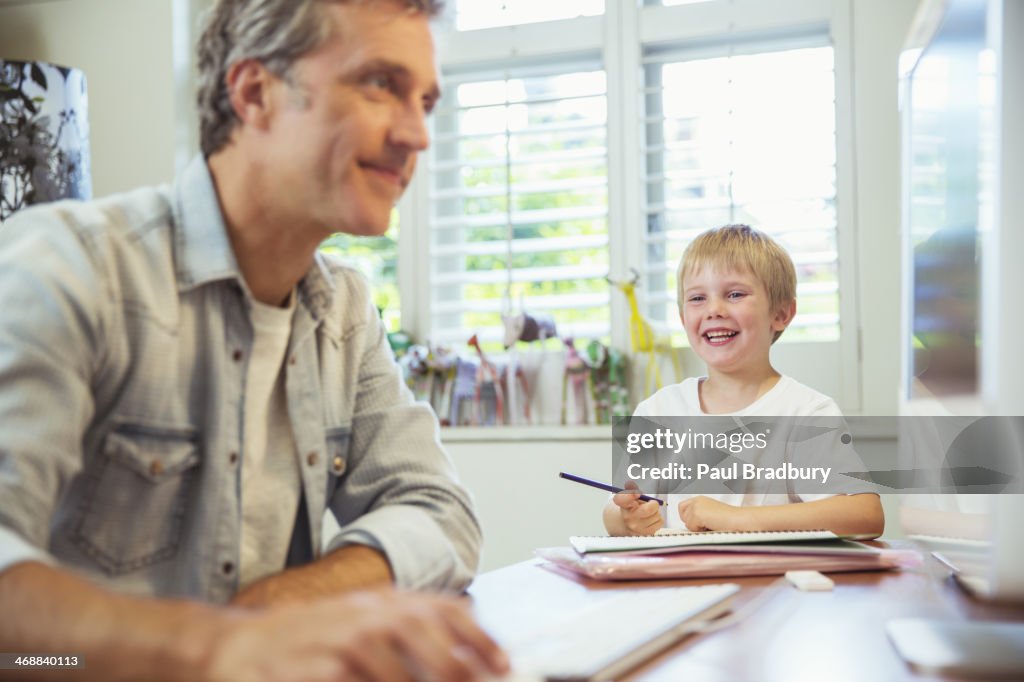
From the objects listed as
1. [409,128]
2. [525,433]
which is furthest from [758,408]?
[525,433]

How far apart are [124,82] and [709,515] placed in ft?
6.95

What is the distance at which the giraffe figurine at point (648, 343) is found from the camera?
2502 mm

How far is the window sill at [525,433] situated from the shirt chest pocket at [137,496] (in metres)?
1.74

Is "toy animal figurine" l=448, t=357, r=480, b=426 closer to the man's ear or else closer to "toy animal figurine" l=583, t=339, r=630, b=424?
"toy animal figurine" l=583, t=339, r=630, b=424

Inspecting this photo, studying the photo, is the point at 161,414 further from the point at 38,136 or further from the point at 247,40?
the point at 38,136

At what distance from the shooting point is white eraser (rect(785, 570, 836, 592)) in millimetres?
958

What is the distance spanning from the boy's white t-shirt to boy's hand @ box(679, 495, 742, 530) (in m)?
0.19

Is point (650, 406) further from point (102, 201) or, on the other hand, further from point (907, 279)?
point (102, 201)

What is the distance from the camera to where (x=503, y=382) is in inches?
104

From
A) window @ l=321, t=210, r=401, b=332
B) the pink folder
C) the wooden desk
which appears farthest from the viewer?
window @ l=321, t=210, r=401, b=332

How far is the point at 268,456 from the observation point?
3.08ft

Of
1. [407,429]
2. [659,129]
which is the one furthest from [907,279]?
[659,129]

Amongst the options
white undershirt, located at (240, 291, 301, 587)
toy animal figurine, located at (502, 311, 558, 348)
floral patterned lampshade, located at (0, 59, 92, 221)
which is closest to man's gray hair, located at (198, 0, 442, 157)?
white undershirt, located at (240, 291, 301, 587)

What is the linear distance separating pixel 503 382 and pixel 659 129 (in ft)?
2.71
